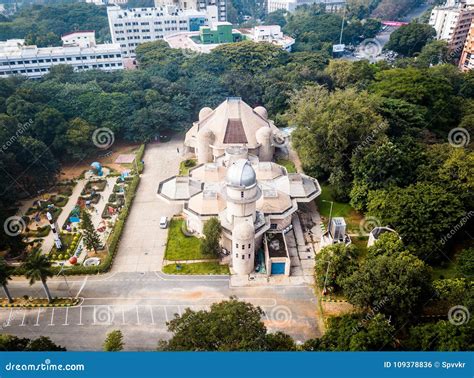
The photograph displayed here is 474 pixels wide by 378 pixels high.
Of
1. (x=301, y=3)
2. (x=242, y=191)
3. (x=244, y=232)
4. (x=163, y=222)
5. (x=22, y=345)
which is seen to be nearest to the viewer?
(x=22, y=345)

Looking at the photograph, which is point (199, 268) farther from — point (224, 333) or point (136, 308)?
point (224, 333)

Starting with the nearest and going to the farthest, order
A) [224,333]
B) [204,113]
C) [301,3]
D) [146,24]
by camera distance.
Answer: [224,333] < [204,113] < [146,24] < [301,3]

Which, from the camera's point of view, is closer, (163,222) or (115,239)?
(115,239)

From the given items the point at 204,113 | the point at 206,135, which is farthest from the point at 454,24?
the point at 206,135

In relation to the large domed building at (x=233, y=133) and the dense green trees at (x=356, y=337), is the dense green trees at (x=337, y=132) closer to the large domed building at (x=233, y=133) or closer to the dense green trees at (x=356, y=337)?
the large domed building at (x=233, y=133)

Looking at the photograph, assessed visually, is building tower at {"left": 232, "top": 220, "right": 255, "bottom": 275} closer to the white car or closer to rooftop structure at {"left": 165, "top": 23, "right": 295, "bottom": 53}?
the white car

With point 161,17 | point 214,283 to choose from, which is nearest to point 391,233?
point 214,283
